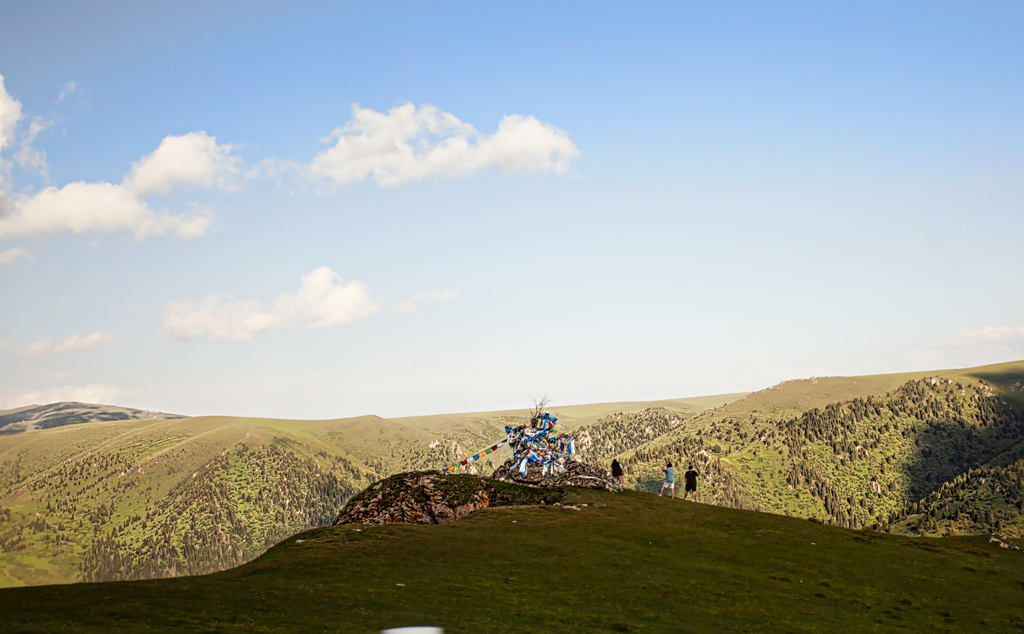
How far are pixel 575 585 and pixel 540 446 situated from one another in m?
30.7

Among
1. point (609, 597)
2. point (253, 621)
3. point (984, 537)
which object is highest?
point (253, 621)

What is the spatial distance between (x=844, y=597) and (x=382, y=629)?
74.4 feet

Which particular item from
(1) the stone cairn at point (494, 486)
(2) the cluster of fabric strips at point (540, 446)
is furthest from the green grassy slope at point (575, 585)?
(2) the cluster of fabric strips at point (540, 446)

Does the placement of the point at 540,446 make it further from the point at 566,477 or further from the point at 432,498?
the point at 432,498

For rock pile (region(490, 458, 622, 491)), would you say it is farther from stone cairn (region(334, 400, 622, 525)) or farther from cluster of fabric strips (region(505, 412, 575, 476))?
cluster of fabric strips (region(505, 412, 575, 476))

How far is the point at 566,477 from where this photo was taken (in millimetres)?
59594

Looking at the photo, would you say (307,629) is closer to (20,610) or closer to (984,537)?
(20,610)

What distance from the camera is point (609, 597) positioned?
29.8 meters

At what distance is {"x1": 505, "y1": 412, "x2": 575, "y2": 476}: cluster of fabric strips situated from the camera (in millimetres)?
61516

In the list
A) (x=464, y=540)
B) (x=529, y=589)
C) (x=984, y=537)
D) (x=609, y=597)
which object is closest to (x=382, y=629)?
(x=529, y=589)

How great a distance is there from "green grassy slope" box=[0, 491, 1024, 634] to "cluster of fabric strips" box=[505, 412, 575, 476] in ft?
41.4

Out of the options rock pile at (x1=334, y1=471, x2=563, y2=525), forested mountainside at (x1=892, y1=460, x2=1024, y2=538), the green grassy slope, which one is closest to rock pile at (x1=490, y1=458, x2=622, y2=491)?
rock pile at (x1=334, y1=471, x2=563, y2=525)

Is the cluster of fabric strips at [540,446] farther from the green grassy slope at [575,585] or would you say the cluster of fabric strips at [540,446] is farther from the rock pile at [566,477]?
the green grassy slope at [575,585]

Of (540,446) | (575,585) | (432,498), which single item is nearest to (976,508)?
(540,446)
